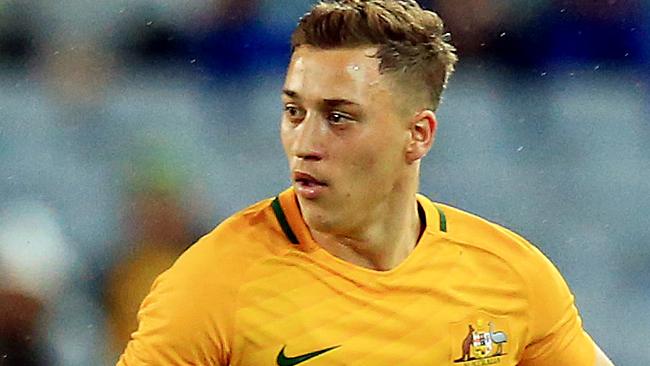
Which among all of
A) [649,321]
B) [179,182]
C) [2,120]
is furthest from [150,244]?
[649,321]

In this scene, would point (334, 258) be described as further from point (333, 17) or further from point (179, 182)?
point (179, 182)

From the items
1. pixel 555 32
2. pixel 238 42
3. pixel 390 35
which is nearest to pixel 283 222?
pixel 390 35

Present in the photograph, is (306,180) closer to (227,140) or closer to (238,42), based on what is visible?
(227,140)

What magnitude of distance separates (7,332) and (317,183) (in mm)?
1479

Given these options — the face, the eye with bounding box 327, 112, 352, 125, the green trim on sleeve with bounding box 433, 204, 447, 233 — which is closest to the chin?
the face

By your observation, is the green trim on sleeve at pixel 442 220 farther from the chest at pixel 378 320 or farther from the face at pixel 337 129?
the face at pixel 337 129

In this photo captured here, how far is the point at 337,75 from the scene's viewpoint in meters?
1.87

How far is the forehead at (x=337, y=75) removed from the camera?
73.5 inches

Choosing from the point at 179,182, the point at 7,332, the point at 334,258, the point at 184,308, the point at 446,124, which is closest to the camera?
the point at 184,308

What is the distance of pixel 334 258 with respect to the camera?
2006 millimetres

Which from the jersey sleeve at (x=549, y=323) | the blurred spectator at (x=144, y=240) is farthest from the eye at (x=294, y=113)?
the blurred spectator at (x=144, y=240)

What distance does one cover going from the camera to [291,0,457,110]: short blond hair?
1.89 meters

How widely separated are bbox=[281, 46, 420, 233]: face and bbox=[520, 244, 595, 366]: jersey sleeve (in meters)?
0.35

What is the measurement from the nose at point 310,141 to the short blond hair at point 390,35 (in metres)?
0.11
